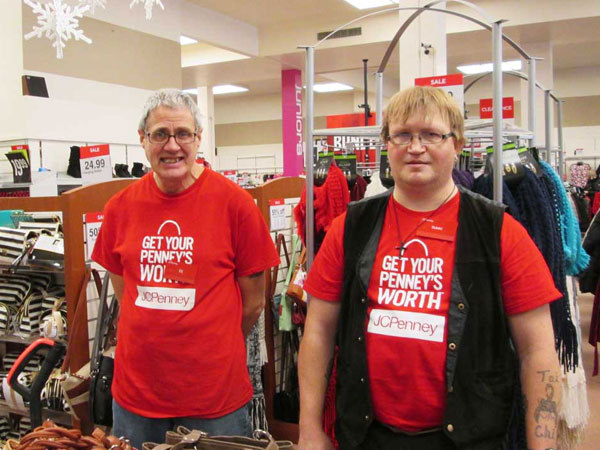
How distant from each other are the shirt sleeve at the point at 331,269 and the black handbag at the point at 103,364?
4.09ft

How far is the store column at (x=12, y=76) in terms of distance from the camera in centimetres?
539

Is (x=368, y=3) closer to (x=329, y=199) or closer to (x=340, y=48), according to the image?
(x=340, y=48)

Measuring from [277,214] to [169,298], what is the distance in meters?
1.81

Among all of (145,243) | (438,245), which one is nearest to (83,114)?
(145,243)

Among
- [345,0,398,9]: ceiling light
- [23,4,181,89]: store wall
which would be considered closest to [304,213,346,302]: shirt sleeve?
[23,4,181,89]: store wall

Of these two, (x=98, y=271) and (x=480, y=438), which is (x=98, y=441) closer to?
(x=480, y=438)

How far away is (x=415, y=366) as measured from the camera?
1465mm

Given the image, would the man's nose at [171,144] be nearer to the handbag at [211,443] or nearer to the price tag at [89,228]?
the handbag at [211,443]

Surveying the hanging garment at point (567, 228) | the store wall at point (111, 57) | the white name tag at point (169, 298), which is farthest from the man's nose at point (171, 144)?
the store wall at point (111, 57)

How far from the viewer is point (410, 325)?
58.0 inches

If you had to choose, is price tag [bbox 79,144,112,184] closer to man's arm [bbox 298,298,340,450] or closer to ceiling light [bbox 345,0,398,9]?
man's arm [bbox 298,298,340,450]

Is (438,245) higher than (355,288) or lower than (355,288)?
higher

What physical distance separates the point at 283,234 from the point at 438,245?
234 centimetres

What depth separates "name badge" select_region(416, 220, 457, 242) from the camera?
152 centimetres
